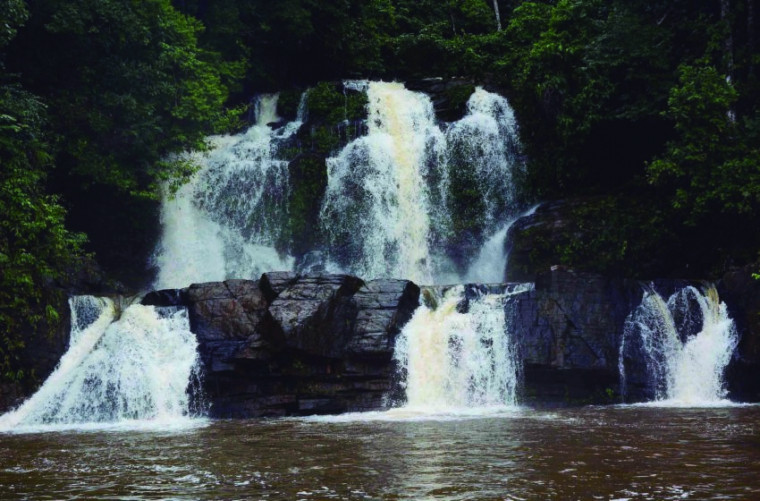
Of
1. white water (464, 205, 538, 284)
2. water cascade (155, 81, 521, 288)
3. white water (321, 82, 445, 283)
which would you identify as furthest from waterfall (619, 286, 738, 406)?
white water (321, 82, 445, 283)

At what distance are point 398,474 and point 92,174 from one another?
1773cm

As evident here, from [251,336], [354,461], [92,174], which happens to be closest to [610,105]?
[251,336]

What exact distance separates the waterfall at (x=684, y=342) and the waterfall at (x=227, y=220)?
37.2 feet

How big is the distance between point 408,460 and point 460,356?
28.6 ft

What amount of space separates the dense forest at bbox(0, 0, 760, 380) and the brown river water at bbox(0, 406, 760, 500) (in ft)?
22.5

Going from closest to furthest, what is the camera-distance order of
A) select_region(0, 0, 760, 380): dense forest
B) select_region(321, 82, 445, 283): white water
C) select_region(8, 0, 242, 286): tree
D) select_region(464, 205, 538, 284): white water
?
select_region(0, 0, 760, 380): dense forest
select_region(8, 0, 242, 286): tree
select_region(464, 205, 538, 284): white water
select_region(321, 82, 445, 283): white water

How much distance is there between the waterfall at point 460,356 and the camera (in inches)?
693

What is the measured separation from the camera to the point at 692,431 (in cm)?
1147

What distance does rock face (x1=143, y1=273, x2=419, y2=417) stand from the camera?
17.5 meters

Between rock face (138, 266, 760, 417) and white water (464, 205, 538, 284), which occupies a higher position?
white water (464, 205, 538, 284)

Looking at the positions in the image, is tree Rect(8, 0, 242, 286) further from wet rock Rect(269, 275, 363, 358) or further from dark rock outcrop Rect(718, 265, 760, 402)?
dark rock outcrop Rect(718, 265, 760, 402)

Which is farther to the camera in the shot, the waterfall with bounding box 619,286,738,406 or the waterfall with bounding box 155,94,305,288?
the waterfall with bounding box 155,94,305,288

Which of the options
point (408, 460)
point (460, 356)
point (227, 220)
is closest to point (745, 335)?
point (460, 356)

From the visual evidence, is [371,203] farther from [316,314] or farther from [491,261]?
[316,314]
